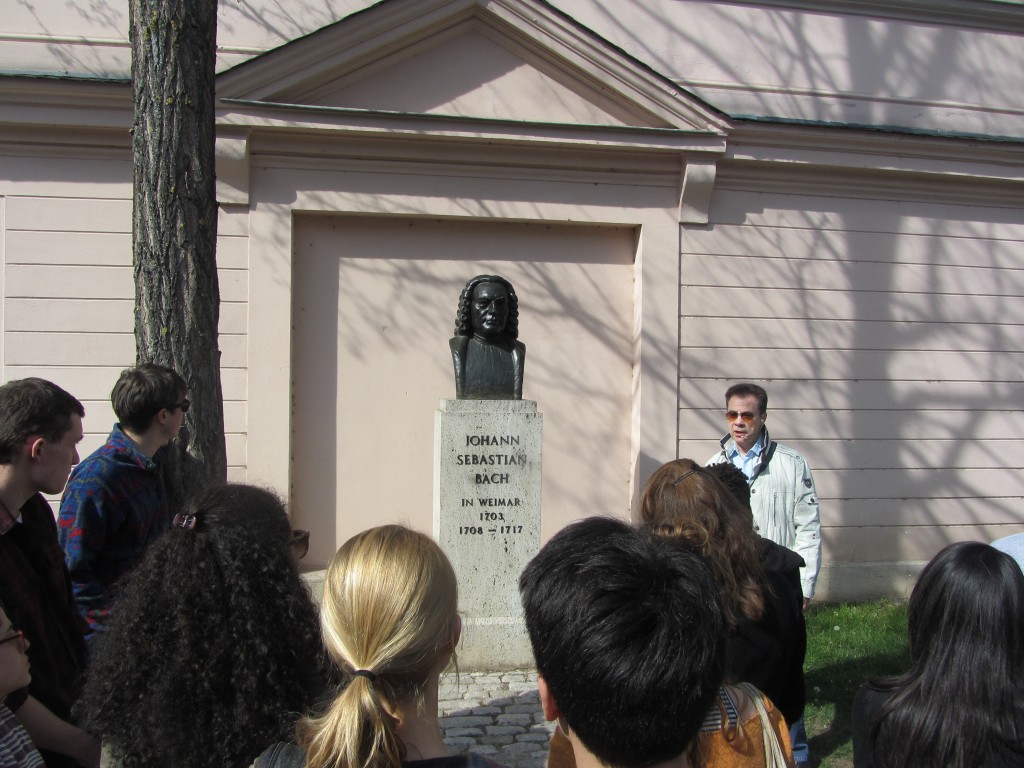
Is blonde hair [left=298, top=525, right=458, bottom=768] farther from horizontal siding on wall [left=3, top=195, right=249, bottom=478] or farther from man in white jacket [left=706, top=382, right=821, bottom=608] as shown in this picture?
horizontal siding on wall [left=3, top=195, right=249, bottom=478]

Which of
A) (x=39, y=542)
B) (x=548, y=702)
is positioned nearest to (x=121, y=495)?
(x=39, y=542)

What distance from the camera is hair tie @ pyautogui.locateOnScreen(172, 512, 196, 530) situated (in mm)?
1757

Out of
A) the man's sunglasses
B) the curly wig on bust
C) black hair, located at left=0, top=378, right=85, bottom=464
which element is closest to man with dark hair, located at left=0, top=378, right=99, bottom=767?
black hair, located at left=0, top=378, right=85, bottom=464

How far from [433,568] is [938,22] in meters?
8.17

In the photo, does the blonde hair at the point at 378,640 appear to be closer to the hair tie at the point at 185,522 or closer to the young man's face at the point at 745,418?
the hair tie at the point at 185,522

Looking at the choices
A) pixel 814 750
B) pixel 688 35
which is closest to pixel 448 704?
pixel 814 750

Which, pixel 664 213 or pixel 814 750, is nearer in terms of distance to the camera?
pixel 814 750

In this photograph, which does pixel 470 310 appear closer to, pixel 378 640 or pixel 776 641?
pixel 776 641

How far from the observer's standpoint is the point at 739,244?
7395 millimetres

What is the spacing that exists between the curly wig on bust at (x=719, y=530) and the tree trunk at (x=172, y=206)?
8.52ft

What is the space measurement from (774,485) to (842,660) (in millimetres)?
1911

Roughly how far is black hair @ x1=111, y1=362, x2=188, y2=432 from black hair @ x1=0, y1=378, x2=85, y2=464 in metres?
0.68

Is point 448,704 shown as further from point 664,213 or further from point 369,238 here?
point 664,213

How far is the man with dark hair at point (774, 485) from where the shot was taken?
4445 millimetres
